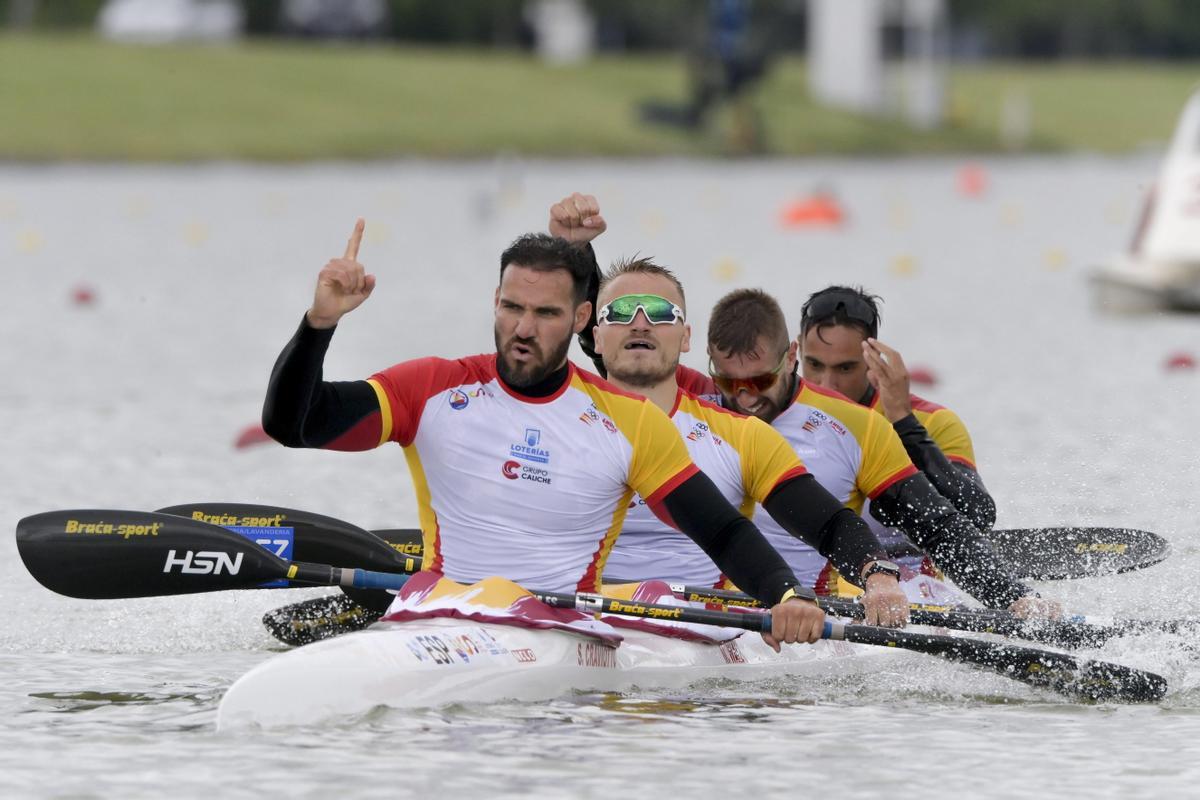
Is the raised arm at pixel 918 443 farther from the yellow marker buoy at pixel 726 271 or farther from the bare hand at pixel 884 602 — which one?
the yellow marker buoy at pixel 726 271

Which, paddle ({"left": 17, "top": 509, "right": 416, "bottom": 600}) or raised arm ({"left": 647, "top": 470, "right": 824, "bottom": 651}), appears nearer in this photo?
raised arm ({"left": 647, "top": 470, "right": 824, "bottom": 651})

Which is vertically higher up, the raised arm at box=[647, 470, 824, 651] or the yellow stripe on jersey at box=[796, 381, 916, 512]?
the yellow stripe on jersey at box=[796, 381, 916, 512]

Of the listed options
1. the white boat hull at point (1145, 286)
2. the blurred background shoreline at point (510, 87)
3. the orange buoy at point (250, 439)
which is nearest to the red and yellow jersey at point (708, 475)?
the orange buoy at point (250, 439)

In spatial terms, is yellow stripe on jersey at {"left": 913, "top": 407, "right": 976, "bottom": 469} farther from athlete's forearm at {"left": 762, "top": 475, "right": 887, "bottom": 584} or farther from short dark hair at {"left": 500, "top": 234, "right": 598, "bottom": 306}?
short dark hair at {"left": 500, "top": 234, "right": 598, "bottom": 306}

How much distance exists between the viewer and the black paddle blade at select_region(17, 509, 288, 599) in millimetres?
8508

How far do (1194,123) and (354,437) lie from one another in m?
15.0

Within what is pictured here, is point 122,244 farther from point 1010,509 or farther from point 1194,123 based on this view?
point 1010,509

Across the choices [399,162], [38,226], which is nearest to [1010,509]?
[38,226]

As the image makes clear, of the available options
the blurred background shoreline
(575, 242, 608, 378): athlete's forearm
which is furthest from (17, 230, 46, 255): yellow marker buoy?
(575, 242, 608, 378): athlete's forearm

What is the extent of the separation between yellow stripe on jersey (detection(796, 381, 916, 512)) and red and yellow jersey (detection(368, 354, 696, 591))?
1172 mm

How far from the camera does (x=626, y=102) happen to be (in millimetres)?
63844

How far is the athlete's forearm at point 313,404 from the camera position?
7.37 m

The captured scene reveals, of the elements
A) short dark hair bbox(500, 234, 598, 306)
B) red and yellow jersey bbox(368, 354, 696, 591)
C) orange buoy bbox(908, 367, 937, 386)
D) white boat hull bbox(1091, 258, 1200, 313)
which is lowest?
red and yellow jersey bbox(368, 354, 696, 591)

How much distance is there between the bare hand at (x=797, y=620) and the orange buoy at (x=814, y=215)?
3057 cm
